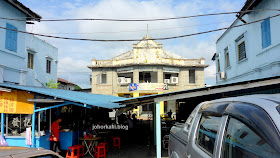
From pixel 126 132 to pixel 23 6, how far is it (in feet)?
35.6

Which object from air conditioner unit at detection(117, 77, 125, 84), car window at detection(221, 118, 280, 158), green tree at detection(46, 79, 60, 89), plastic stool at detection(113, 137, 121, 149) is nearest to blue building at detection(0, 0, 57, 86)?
green tree at detection(46, 79, 60, 89)

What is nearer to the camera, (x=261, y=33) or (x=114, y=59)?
(x=261, y=33)

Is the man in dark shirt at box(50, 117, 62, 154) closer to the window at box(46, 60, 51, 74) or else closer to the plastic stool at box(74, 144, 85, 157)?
the plastic stool at box(74, 144, 85, 157)

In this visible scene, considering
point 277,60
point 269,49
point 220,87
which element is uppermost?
point 269,49

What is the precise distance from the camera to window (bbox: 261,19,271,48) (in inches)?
385

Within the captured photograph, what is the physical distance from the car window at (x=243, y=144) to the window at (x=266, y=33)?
381 inches

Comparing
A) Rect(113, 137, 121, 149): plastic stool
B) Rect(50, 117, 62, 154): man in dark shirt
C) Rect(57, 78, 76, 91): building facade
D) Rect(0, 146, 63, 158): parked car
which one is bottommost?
Rect(113, 137, 121, 149): plastic stool

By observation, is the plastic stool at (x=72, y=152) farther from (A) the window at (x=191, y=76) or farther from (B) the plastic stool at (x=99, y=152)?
(A) the window at (x=191, y=76)

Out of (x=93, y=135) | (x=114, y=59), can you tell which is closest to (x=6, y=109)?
(x=93, y=135)

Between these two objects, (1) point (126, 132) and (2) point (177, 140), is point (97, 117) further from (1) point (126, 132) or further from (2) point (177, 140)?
(2) point (177, 140)

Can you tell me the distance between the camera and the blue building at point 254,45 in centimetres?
938

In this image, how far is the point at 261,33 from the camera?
10.4 meters

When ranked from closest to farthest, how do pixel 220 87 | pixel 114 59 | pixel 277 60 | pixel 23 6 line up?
1. pixel 220 87
2. pixel 277 60
3. pixel 23 6
4. pixel 114 59

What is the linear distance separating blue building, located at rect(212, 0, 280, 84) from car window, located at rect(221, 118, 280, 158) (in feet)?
26.5
